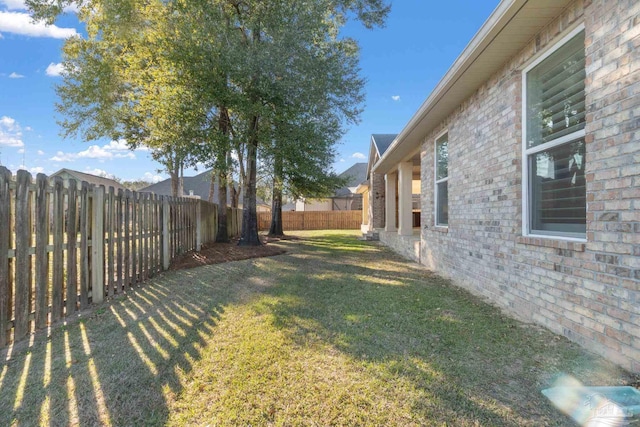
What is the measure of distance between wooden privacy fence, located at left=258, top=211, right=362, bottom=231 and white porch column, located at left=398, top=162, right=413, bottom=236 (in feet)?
46.4

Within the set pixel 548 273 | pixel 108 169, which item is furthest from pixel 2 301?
pixel 108 169

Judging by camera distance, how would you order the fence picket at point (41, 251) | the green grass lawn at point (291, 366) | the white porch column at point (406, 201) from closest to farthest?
the green grass lawn at point (291, 366)
the fence picket at point (41, 251)
the white porch column at point (406, 201)

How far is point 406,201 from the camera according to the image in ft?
33.4

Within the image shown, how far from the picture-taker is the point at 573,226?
3029 millimetres

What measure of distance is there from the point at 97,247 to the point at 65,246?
1.76ft

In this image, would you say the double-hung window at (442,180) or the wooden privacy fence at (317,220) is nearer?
the double-hung window at (442,180)

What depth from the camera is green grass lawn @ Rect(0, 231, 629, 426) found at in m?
1.96

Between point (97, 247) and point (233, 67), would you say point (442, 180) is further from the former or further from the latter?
point (97, 247)

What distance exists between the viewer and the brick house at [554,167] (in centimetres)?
233

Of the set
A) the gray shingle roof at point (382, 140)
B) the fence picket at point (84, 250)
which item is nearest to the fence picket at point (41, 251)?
the fence picket at point (84, 250)

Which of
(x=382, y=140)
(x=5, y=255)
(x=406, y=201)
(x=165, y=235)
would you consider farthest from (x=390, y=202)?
(x=5, y=255)

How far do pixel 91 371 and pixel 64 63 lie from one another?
601 inches

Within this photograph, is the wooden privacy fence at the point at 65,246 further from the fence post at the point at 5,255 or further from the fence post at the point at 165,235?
the fence post at the point at 165,235

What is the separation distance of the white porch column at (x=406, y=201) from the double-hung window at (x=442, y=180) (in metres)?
3.06
